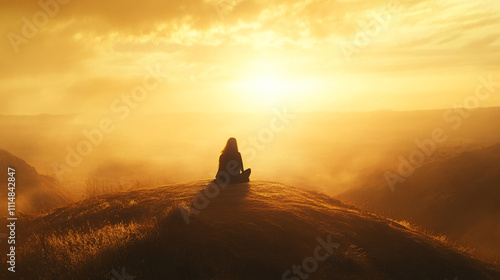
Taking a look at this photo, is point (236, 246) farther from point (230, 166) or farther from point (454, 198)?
point (454, 198)

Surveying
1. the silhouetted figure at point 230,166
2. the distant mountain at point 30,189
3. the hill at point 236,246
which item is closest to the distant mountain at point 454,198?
the silhouetted figure at point 230,166

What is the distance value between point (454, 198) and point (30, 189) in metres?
45.9

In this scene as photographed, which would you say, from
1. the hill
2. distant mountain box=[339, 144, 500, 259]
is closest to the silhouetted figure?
the hill

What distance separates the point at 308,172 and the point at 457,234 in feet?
226

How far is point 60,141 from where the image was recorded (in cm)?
15512

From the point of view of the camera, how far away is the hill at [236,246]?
5434 millimetres

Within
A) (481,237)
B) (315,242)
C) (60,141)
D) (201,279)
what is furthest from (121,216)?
(60,141)

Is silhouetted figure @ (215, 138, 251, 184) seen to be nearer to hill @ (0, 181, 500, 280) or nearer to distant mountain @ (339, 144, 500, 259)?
hill @ (0, 181, 500, 280)

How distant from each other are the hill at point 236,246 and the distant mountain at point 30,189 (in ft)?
80.1

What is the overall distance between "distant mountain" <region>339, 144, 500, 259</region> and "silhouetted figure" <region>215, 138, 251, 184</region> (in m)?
13.2

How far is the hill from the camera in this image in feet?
17.8

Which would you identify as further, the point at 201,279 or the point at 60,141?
the point at 60,141

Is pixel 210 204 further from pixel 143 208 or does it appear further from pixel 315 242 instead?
pixel 315 242

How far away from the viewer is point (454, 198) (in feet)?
105
